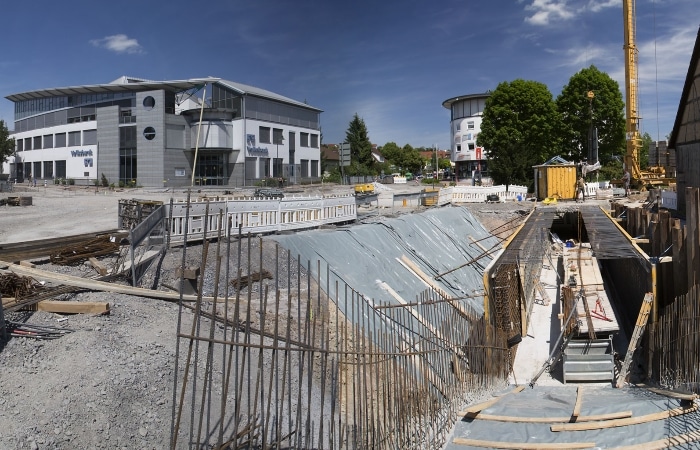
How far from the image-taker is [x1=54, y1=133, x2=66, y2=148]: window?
59.6 meters

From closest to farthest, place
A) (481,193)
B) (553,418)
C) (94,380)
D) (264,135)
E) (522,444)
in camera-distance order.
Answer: (94,380) → (522,444) → (553,418) → (481,193) → (264,135)

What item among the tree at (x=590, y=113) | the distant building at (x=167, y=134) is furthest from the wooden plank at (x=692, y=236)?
the distant building at (x=167, y=134)

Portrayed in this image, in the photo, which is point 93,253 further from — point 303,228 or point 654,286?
A: point 654,286

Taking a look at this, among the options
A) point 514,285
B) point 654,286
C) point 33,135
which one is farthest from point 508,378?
point 33,135

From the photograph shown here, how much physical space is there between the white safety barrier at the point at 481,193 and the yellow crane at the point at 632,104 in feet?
35.2

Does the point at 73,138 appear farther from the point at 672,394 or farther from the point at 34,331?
the point at 672,394

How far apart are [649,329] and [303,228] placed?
29.8ft

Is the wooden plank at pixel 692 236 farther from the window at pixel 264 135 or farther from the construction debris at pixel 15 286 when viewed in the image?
the window at pixel 264 135

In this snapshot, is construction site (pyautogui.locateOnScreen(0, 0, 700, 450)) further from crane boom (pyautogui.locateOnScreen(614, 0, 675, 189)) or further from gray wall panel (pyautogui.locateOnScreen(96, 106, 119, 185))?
gray wall panel (pyautogui.locateOnScreen(96, 106, 119, 185))

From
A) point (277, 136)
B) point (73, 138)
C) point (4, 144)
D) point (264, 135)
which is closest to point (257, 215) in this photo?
point (264, 135)

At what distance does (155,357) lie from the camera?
661 cm

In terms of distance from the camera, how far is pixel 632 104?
131 feet

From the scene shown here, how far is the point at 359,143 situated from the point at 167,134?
38.5 meters

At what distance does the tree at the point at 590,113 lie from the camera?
49.6 metres
